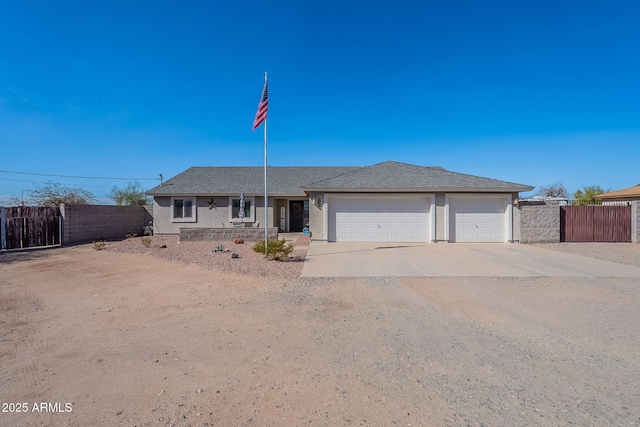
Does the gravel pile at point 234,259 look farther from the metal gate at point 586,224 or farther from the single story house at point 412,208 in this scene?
the metal gate at point 586,224

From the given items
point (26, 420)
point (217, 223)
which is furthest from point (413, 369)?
point (217, 223)

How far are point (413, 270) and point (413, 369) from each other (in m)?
5.56

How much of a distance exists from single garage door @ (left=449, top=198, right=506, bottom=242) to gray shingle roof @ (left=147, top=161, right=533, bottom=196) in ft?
2.53

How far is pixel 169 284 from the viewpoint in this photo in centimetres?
703

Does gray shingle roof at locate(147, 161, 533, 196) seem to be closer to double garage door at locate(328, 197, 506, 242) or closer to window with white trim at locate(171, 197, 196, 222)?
window with white trim at locate(171, 197, 196, 222)

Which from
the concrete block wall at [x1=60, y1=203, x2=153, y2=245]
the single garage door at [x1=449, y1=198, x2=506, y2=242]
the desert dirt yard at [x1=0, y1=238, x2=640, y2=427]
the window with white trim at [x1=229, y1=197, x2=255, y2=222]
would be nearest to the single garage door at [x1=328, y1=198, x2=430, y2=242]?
the single garage door at [x1=449, y1=198, x2=506, y2=242]

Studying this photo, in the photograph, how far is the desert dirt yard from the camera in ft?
8.64

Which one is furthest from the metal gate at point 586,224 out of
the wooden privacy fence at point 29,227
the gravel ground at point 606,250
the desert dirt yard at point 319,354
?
the wooden privacy fence at point 29,227

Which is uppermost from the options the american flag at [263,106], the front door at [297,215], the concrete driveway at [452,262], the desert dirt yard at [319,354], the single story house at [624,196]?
the american flag at [263,106]

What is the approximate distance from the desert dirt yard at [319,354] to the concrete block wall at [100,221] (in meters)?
9.15

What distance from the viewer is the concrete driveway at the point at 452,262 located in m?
8.27

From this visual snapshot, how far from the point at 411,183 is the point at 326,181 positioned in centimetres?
431

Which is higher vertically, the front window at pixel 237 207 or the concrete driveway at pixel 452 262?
the front window at pixel 237 207

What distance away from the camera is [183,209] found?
19719 millimetres
